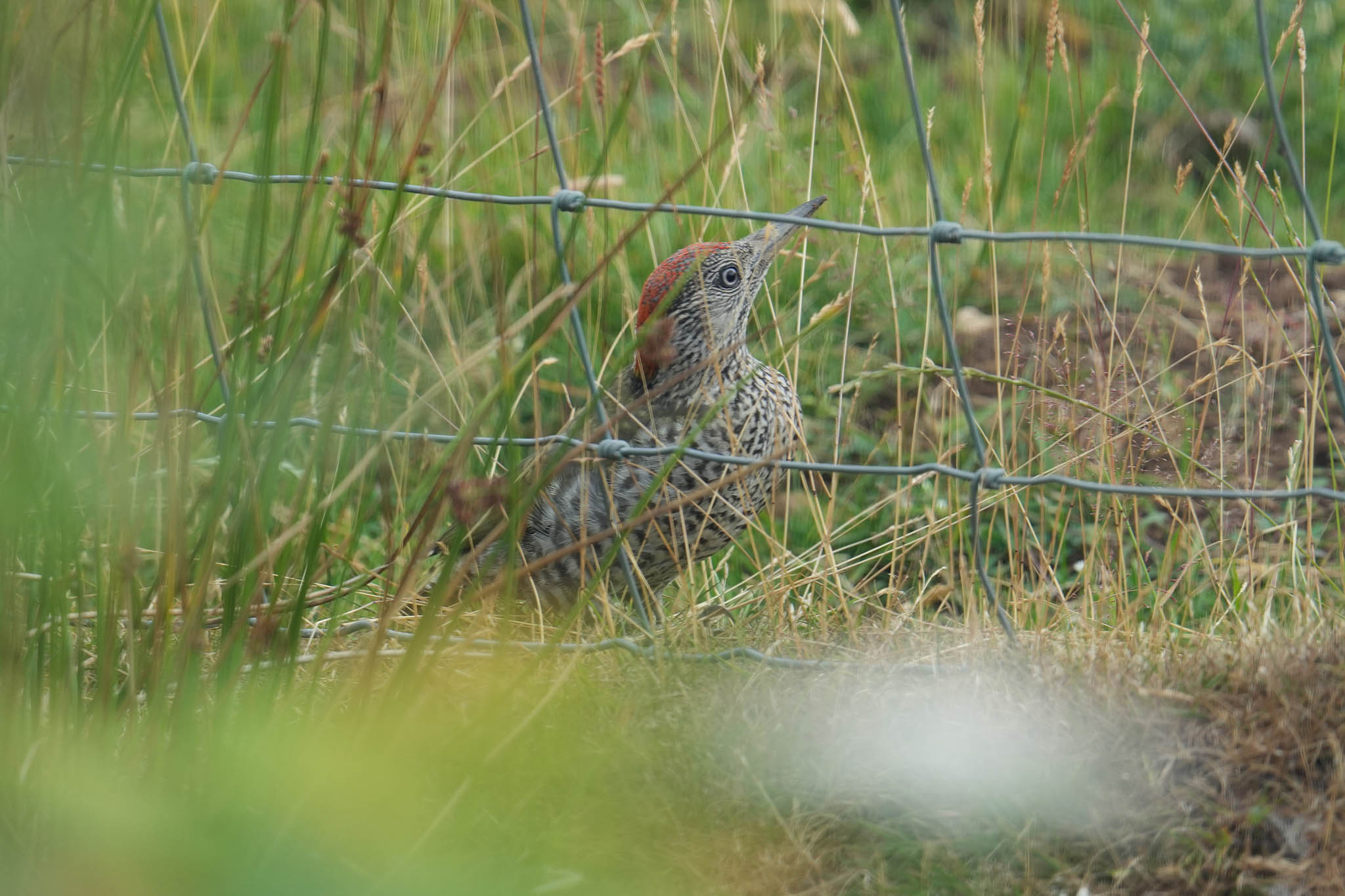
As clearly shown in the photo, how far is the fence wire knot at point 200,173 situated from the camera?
6.81 ft

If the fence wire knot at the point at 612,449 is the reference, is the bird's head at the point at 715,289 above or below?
above

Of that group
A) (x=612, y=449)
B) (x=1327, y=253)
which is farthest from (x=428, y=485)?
(x=1327, y=253)

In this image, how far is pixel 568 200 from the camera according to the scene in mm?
2139

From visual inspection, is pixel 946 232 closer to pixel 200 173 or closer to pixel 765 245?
pixel 765 245

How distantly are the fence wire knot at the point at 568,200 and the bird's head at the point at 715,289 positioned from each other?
538 millimetres

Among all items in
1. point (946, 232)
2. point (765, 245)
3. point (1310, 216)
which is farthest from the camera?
point (765, 245)

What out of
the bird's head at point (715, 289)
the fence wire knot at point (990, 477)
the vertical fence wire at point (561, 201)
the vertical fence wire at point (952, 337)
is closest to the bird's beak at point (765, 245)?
the bird's head at point (715, 289)

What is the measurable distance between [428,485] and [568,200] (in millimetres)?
644

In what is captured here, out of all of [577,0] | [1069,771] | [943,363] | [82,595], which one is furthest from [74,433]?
[577,0]

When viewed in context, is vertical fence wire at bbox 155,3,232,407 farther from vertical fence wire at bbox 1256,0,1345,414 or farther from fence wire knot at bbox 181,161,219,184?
vertical fence wire at bbox 1256,0,1345,414

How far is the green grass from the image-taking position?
117 centimetres

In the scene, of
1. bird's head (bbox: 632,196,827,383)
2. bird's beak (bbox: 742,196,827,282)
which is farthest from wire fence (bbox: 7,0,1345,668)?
bird's beak (bbox: 742,196,827,282)

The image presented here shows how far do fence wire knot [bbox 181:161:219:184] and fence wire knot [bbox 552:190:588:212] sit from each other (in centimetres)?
53

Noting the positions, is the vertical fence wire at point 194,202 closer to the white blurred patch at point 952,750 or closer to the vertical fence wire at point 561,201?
the vertical fence wire at point 561,201
